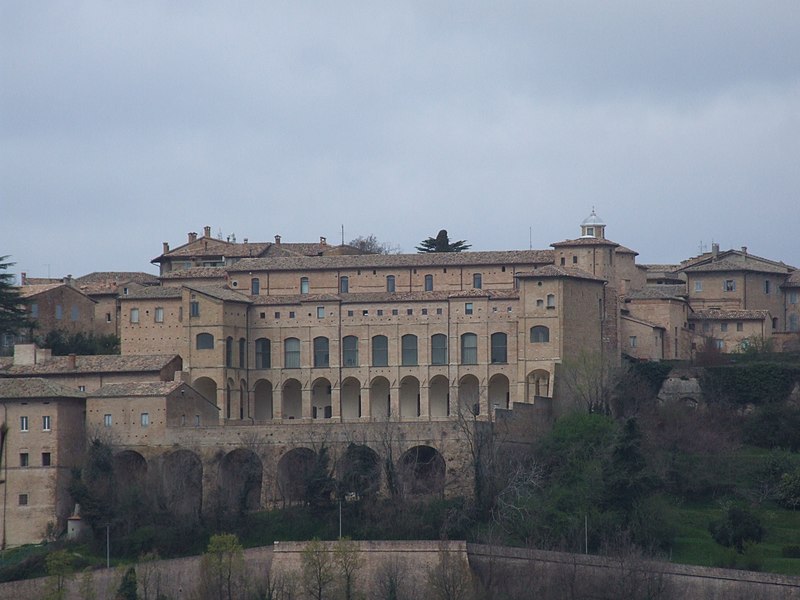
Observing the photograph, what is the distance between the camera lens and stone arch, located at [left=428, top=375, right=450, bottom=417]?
263ft

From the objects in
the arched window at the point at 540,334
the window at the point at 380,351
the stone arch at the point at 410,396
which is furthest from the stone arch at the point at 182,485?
the arched window at the point at 540,334

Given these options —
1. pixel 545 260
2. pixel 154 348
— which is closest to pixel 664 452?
pixel 545 260

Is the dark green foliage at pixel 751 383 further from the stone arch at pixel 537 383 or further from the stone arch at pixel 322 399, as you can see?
the stone arch at pixel 322 399

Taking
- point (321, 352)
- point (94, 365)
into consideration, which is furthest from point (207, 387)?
point (321, 352)

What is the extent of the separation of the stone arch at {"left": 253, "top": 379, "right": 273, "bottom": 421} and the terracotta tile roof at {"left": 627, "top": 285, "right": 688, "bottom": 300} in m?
14.3

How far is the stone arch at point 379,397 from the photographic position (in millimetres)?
80688

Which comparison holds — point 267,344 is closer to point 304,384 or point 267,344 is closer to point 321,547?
point 304,384

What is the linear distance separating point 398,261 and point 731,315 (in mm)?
13249

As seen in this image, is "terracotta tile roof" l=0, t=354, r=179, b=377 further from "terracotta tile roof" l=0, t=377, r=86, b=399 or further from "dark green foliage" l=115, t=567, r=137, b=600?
"dark green foliage" l=115, t=567, r=137, b=600

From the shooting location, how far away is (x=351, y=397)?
267 ft

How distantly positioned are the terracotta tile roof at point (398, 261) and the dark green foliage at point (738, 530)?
1805cm

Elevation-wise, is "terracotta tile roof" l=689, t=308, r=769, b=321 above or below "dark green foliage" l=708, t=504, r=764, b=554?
above

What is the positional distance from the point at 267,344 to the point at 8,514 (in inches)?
544

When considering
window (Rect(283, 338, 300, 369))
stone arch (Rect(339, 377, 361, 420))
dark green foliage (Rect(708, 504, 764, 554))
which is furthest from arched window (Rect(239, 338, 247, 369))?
dark green foliage (Rect(708, 504, 764, 554))
